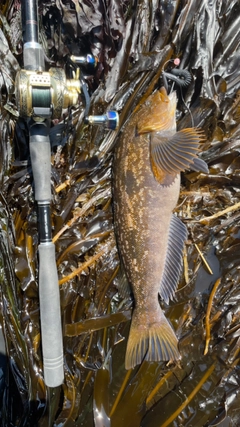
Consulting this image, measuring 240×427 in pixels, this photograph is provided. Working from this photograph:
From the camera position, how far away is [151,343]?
252 cm

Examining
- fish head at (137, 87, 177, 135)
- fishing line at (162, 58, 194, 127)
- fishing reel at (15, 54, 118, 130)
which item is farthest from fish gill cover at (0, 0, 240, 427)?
fishing reel at (15, 54, 118, 130)

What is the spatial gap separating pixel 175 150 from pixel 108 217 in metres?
0.80

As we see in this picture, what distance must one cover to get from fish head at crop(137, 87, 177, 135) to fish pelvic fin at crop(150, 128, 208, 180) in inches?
2.5

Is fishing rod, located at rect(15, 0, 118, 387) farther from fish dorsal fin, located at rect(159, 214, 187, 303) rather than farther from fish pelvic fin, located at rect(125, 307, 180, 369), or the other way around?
fish dorsal fin, located at rect(159, 214, 187, 303)

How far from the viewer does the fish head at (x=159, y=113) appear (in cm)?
237

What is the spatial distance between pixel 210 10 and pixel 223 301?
8.09 feet

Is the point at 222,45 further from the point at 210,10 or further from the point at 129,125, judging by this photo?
the point at 129,125

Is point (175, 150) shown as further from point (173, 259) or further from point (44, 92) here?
point (44, 92)

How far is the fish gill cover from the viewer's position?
2477 mm

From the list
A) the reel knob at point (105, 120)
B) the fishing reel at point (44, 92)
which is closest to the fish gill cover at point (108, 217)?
the reel knob at point (105, 120)

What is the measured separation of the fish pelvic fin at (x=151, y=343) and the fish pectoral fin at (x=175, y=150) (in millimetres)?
1205

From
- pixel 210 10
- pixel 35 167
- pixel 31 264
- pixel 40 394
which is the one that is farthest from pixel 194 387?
pixel 210 10

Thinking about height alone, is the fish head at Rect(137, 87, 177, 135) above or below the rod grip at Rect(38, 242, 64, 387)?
above

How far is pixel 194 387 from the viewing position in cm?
262
